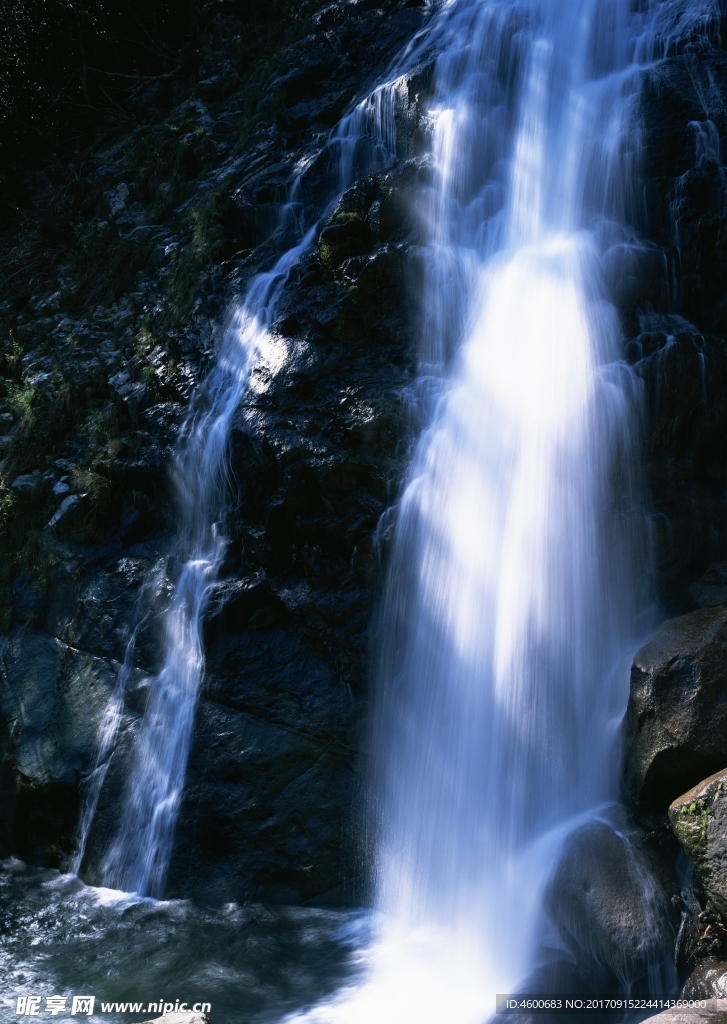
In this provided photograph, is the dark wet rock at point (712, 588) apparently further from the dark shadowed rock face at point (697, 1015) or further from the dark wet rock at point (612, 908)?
the dark shadowed rock face at point (697, 1015)

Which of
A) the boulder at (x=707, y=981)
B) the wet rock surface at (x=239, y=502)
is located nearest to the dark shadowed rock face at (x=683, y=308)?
the wet rock surface at (x=239, y=502)

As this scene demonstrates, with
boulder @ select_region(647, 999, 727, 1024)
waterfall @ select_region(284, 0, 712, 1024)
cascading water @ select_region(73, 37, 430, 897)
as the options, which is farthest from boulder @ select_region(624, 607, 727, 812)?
cascading water @ select_region(73, 37, 430, 897)

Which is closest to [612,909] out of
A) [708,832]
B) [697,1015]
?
[708,832]

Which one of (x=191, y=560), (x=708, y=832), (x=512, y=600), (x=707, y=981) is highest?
(x=191, y=560)

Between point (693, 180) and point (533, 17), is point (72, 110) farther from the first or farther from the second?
point (693, 180)

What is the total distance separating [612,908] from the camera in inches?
171

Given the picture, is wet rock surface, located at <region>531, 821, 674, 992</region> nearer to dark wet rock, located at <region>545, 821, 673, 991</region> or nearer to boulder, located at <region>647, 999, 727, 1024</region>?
dark wet rock, located at <region>545, 821, 673, 991</region>

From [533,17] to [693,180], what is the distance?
10.5ft

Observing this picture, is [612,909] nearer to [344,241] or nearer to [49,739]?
[49,739]

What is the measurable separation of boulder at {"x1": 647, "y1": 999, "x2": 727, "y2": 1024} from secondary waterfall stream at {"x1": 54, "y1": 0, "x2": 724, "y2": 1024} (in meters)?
0.67

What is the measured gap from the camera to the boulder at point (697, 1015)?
11.0 ft

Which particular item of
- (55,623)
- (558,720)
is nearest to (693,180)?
(558,720)

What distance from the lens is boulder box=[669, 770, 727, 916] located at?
13.0 feet

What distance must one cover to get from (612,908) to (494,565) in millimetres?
2339
